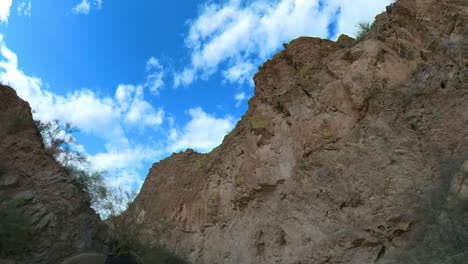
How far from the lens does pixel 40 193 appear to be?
14609 millimetres

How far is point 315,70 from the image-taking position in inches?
644

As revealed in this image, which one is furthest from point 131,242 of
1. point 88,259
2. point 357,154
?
point 357,154

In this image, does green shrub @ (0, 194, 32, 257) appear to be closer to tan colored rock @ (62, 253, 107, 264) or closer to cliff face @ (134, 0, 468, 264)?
tan colored rock @ (62, 253, 107, 264)

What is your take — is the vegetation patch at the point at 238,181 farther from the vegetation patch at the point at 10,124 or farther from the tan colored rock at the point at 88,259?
the vegetation patch at the point at 10,124

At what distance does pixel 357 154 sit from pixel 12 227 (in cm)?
1115

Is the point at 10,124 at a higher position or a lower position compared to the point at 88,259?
higher

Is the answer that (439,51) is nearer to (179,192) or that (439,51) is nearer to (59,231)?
→ (59,231)

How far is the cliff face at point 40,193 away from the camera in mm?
13781

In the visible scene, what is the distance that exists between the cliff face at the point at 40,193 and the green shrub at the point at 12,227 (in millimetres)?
287

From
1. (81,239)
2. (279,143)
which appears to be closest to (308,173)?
(279,143)

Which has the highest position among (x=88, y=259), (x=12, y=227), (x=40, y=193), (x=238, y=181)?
(x=40, y=193)

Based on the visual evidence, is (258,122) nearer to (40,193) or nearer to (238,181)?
(238,181)

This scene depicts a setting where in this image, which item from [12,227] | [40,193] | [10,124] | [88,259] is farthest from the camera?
[10,124]

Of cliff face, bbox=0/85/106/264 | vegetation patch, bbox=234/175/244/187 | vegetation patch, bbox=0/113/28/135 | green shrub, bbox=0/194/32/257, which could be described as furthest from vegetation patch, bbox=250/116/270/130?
green shrub, bbox=0/194/32/257
